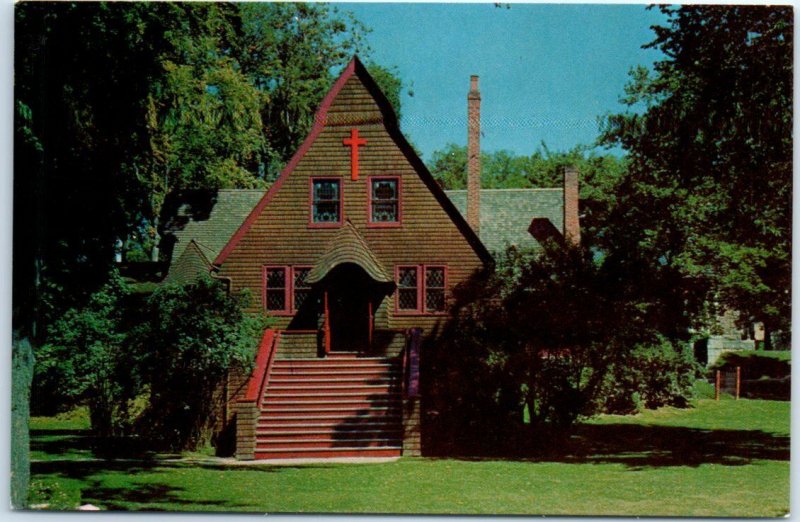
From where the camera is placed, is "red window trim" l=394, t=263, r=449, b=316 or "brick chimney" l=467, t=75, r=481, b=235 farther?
"red window trim" l=394, t=263, r=449, b=316

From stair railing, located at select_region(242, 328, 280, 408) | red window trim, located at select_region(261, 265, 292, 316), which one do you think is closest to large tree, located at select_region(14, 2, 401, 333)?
red window trim, located at select_region(261, 265, 292, 316)

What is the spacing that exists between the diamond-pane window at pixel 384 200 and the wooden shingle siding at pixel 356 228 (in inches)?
3.8

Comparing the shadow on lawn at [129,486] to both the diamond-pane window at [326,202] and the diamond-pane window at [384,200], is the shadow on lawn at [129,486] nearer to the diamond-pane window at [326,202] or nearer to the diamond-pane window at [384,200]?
the diamond-pane window at [326,202]

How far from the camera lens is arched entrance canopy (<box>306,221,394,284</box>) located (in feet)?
45.7

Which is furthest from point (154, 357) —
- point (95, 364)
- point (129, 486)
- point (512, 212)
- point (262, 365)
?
point (512, 212)

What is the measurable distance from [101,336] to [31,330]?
3.42 feet

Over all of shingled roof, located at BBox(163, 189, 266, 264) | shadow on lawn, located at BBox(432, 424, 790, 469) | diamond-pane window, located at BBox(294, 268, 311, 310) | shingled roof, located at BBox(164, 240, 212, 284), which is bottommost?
shadow on lawn, located at BBox(432, 424, 790, 469)

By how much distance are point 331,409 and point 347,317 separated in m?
1.42

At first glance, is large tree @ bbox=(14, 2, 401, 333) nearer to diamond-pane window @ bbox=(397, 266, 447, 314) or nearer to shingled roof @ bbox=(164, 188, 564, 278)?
shingled roof @ bbox=(164, 188, 564, 278)

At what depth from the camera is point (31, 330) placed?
39.1ft

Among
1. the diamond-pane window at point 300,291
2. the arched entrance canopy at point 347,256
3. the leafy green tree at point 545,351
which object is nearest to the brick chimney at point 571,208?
the leafy green tree at point 545,351

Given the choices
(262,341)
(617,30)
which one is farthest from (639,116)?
(262,341)

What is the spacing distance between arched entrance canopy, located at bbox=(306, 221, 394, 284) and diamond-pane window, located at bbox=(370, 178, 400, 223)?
1.16 ft

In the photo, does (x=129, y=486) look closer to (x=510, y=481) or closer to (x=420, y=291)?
(x=510, y=481)
